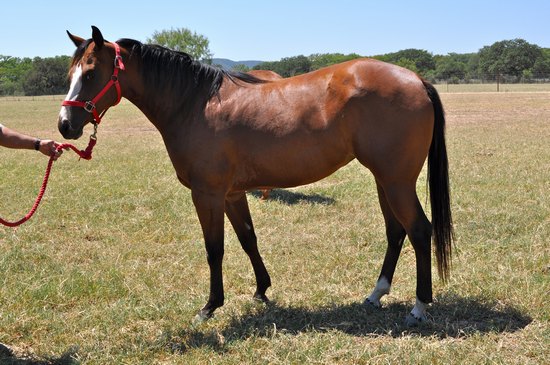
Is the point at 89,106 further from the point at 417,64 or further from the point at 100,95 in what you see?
the point at 417,64

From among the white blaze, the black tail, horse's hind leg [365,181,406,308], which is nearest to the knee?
horse's hind leg [365,181,406,308]

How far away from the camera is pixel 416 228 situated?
3.81m

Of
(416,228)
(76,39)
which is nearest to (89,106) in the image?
(76,39)

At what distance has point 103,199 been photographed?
8.04m

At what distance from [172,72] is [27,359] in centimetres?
234

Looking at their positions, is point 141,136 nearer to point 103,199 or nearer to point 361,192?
point 103,199

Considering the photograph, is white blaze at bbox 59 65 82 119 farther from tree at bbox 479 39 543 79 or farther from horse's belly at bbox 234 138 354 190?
tree at bbox 479 39 543 79

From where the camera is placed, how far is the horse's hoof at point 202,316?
3.99 metres

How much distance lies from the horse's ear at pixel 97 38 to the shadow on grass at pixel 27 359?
2188mm

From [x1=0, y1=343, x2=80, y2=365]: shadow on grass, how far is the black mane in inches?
82.0

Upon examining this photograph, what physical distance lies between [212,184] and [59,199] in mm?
4946

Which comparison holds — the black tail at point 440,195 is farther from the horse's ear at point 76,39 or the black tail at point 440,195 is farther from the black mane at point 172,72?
the horse's ear at point 76,39

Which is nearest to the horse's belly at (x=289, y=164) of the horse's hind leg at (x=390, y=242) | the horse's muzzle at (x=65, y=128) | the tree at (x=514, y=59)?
the horse's hind leg at (x=390, y=242)

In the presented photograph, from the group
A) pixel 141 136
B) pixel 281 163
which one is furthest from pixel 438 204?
pixel 141 136
